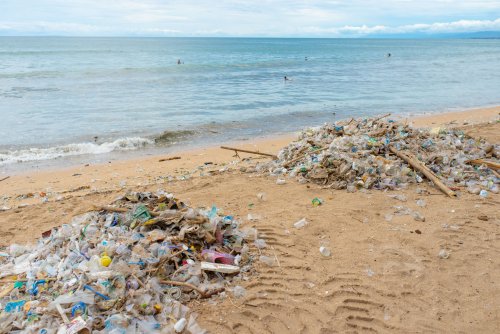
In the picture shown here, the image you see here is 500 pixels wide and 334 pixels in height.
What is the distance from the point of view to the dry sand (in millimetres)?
3432

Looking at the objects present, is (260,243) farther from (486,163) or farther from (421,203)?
(486,163)

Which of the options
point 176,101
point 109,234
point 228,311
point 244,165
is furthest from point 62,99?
point 228,311

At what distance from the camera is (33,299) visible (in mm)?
3420

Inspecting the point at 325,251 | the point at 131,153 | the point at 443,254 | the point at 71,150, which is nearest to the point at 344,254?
the point at 325,251

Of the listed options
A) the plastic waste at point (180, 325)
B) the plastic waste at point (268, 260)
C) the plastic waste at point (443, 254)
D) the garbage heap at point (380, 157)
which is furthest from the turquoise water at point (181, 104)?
the plastic waste at point (443, 254)

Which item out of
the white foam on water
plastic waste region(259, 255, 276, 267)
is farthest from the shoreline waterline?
plastic waste region(259, 255, 276, 267)

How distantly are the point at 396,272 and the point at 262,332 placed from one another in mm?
1584

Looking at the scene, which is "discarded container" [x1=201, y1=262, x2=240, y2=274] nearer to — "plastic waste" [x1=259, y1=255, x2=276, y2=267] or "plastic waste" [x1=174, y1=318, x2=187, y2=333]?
"plastic waste" [x1=259, y1=255, x2=276, y2=267]

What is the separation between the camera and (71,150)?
35.9 ft

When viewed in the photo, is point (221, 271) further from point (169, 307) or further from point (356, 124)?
point (356, 124)

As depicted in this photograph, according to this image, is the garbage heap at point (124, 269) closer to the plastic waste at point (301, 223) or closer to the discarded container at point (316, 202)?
the plastic waste at point (301, 223)

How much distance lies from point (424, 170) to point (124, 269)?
4.77 meters

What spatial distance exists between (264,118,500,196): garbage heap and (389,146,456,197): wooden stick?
2.7 inches

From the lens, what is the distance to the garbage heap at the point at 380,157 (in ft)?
20.4
